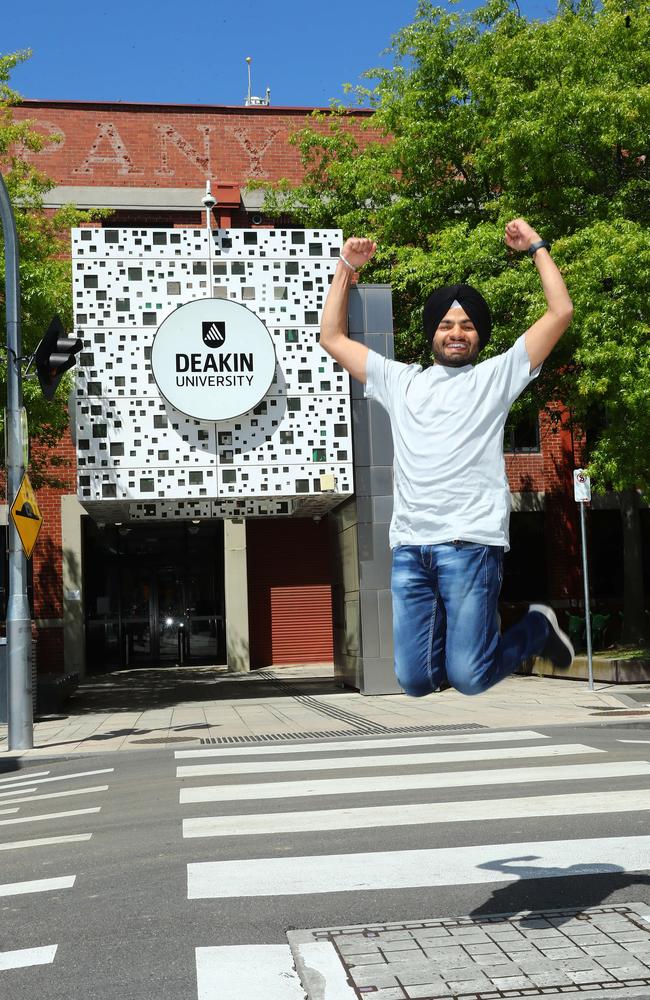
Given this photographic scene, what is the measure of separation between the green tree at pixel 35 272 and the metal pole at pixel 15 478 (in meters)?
2.01

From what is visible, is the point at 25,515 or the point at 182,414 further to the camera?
the point at 182,414

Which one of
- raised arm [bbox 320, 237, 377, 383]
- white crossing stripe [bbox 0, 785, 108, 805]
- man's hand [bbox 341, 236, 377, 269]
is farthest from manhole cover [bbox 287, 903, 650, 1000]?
white crossing stripe [bbox 0, 785, 108, 805]

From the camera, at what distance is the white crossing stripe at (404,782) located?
8.92 meters

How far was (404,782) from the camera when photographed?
923 centimetres

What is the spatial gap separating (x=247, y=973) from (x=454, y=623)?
184cm

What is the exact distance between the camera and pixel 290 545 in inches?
1204

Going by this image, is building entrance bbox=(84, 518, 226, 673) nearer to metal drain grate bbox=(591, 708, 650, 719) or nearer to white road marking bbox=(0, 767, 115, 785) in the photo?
metal drain grate bbox=(591, 708, 650, 719)

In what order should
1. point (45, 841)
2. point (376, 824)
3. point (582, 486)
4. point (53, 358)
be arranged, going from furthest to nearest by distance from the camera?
1. point (582, 486)
2. point (53, 358)
3. point (45, 841)
4. point (376, 824)

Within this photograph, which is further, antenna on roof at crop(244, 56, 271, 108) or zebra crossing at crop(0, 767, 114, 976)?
antenna on roof at crop(244, 56, 271, 108)

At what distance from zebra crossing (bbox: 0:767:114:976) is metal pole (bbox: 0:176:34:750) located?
200 centimetres

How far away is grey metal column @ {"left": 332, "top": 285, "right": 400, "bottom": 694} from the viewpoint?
18.4 metres

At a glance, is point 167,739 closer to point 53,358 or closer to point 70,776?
point 70,776

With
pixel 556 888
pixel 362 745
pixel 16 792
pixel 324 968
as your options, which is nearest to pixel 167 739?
pixel 362 745

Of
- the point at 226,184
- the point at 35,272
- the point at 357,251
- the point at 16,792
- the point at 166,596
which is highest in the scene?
the point at 226,184
